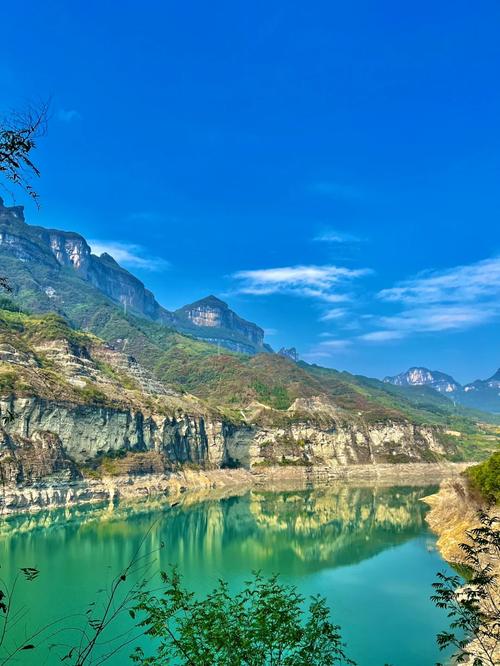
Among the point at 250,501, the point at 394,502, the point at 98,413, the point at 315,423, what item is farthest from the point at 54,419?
the point at 315,423

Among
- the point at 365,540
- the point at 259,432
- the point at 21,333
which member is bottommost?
the point at 365,540

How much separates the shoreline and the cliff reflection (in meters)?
5.26

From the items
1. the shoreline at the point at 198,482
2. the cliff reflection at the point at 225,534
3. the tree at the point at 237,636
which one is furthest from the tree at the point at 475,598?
the shoreline at the point at 198,482

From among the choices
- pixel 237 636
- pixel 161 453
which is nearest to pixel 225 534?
pixel 161 453

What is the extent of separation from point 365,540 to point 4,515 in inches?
2340

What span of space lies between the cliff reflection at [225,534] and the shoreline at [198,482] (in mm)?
5262

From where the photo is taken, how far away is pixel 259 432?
186 m

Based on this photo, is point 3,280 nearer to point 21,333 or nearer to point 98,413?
point 98,413

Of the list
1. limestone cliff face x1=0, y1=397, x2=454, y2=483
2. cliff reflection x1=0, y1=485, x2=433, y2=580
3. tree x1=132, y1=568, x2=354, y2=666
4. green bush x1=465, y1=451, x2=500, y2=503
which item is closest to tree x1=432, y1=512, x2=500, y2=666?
tree x1=132, y1=568, x2=354, y2=666

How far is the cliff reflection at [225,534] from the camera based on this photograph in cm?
6406

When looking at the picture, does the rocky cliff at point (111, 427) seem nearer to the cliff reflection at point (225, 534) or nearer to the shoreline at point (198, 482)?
the shoreline at point (198, 482)

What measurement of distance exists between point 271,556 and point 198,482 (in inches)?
3081

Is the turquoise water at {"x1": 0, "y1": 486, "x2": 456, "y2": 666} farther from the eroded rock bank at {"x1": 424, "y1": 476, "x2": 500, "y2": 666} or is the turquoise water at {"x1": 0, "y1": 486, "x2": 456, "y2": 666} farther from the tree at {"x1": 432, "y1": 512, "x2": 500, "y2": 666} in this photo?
the tree at {"x1": 432, "y1": 512, "x2": 500, "y2": 666}

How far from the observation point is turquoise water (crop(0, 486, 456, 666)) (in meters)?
39.8
